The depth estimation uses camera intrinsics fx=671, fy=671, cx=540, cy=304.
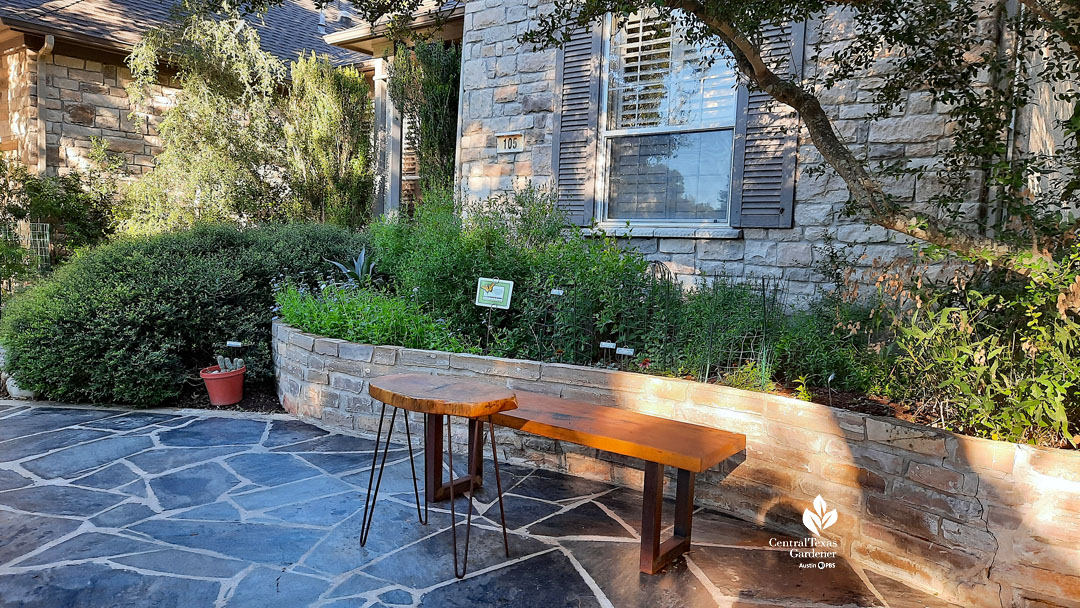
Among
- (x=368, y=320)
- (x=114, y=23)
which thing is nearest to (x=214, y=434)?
(x=368, y=320)

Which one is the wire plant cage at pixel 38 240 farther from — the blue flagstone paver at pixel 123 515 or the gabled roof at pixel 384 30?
the blue flagstone paver at pixel 123 515

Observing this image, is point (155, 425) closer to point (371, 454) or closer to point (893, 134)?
point (371, 454)

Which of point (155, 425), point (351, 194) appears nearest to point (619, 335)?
point (155, 425)

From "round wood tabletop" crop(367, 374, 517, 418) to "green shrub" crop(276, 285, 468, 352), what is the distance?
1.51 m

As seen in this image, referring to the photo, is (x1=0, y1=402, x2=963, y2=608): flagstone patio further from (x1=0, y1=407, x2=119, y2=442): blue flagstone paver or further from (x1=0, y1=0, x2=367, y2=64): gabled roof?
(x1=0, y1=0, x2=367, y2=64): gabled roof

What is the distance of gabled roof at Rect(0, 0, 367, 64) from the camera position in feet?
29.8

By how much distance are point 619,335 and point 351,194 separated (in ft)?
20.4

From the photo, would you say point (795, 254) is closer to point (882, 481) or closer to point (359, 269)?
point (882, 481)

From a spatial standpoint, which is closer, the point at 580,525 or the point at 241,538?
→ the point at 241,538

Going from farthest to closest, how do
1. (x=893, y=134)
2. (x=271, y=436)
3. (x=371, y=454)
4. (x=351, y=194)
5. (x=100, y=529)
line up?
(x=351, y=194), (x=893, y=134), (x=271, y=436), (x=371, y=454), (x=100, y=529)

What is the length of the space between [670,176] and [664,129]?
0.42 metres

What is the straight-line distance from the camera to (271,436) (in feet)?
15.1

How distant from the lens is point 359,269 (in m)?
6.01

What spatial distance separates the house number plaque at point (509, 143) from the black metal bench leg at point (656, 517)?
464 centimetres
